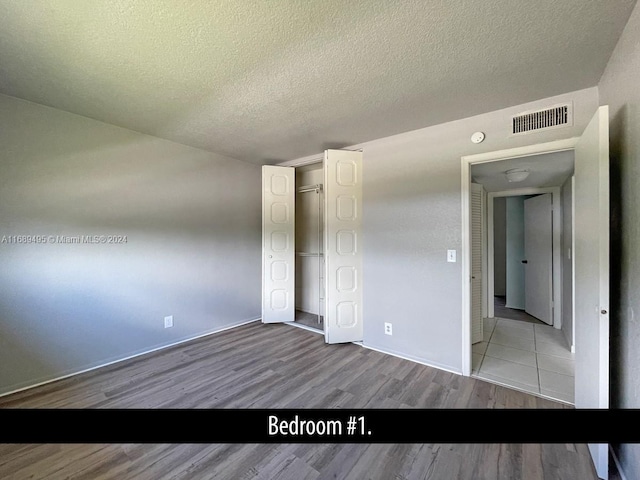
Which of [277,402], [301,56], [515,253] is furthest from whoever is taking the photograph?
[515,253]

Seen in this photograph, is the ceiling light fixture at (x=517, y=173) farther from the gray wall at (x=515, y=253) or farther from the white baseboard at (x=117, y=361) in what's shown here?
the white baseboard at (x=117, y=361)

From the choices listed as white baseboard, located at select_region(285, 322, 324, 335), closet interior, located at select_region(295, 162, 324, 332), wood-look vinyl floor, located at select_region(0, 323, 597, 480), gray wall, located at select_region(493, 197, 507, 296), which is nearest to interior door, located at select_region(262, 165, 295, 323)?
white baseboard, located at select_region(285, 322, 324, 335)

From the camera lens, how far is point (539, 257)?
3787mm

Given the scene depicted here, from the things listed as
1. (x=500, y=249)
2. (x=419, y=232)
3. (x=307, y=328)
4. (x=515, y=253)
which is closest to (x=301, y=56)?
(x=419, y=232)

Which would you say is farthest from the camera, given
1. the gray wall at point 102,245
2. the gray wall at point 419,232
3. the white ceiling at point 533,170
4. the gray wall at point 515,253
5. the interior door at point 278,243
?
the gray wall at point 515,253

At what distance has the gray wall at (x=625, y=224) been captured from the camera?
1.12 metres

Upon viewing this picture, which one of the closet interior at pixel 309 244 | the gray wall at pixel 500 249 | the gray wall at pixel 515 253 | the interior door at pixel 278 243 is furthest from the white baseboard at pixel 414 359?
the gray wall at pixel 500 249

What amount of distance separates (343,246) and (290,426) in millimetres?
1786

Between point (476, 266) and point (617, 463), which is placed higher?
point (476, 266)

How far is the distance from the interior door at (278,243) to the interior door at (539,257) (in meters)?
3.76

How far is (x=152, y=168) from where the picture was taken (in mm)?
2645

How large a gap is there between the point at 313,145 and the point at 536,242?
3.79m

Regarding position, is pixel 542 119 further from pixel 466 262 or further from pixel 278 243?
pixel 278 243

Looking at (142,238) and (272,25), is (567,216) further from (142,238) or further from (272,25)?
(142,238)
